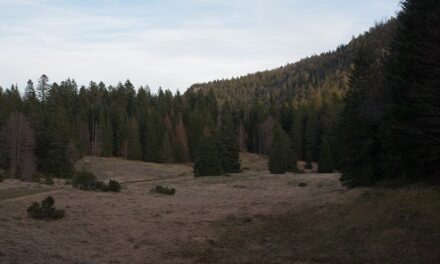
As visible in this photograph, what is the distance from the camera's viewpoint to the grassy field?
1805 centimetres

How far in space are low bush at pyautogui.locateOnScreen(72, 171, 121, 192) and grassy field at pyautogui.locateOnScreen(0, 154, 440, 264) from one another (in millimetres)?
3783

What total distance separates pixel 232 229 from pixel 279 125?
67.1 m

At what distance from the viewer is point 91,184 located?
42.2 meters

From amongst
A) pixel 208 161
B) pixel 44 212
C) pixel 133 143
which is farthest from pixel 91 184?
pixel 133 143

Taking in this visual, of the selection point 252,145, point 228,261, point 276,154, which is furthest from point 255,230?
point 252,145

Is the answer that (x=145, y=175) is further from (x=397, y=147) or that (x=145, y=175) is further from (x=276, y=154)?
(x=397, y=147)

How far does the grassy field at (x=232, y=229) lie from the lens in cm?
1805

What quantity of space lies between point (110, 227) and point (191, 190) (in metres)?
19.3

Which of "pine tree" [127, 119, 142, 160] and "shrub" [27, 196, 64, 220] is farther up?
"pine tree" [127, 119, 142, 160]

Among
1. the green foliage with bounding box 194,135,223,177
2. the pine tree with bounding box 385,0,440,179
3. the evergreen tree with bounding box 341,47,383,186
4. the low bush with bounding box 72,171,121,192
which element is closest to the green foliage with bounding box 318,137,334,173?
the green foliage with bounding box 194,135,223,177

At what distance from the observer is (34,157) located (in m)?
74.6

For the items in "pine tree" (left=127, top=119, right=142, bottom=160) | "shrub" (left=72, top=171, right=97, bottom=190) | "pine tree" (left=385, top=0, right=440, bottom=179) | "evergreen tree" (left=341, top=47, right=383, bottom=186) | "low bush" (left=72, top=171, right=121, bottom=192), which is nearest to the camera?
"pine tree" (left=385, top=0, right=440, bottom=179)

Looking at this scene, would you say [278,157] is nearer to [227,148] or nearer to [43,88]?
[227,148]

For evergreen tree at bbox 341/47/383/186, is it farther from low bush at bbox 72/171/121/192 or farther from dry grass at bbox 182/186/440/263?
low bush at bbox 72/171/121/192
